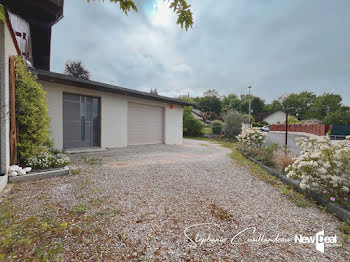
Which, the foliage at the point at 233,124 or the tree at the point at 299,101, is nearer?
the foliage at the point at 233,124

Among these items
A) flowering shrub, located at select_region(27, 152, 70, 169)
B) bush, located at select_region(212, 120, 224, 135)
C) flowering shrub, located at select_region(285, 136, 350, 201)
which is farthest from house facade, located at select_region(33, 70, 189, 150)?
bush, located at select_region(212, 120, 224, 135)

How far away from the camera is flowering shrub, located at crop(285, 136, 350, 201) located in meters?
2.21

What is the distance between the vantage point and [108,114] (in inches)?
266

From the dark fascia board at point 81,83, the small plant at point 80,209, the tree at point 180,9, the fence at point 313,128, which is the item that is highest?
the dark fascia board at point 81,83

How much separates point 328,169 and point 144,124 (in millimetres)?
7329

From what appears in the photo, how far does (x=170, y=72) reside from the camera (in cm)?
1548

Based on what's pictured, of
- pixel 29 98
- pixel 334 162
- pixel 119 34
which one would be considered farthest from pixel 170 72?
pixel 334 162

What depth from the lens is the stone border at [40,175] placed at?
2.66 m

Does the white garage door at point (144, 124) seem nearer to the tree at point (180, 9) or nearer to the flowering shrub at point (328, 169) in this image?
the tree at point (180, 9)

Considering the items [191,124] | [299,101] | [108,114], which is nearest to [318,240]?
Answer: [108,114]

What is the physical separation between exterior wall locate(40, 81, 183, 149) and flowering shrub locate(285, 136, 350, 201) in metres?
6.59

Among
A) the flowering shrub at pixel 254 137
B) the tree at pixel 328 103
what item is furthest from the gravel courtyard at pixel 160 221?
the tree at pixel 328 103

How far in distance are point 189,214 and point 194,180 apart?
130 cm

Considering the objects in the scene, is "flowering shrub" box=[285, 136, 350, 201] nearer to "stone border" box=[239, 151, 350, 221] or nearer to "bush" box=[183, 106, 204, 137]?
"stone border" box=[239, 151, 350, 221]
